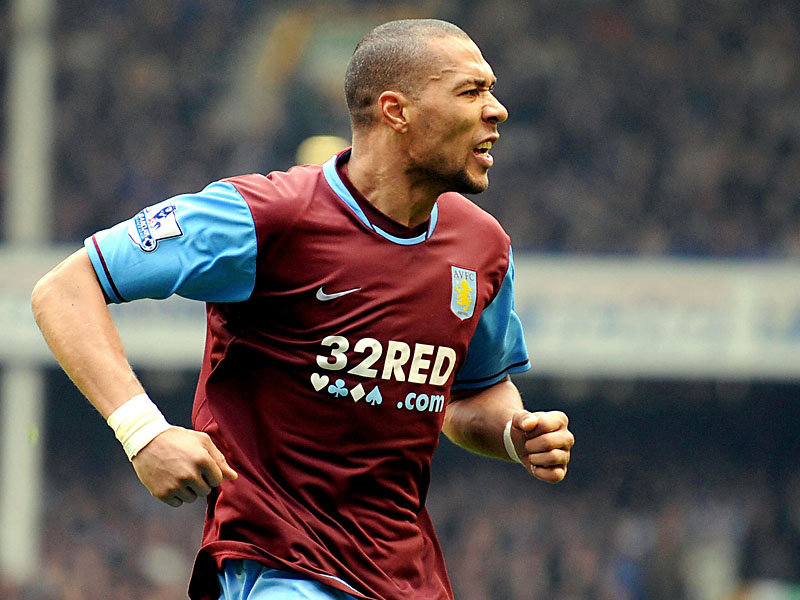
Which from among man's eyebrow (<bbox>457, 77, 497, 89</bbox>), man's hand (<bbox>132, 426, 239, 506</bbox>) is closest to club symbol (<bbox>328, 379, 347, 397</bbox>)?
man's hand (<bbox>132, 426, 239, 506</bbox>)

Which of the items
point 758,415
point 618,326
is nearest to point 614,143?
point 618,326

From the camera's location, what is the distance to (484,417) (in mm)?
3932

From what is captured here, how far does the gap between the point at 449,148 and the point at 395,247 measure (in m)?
0.29

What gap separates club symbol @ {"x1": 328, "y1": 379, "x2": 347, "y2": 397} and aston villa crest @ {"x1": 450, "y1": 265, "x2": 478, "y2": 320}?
38 cm

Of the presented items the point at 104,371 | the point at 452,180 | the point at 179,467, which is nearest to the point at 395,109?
the point at 452,180

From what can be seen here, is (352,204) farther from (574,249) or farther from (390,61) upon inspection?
(574,249)

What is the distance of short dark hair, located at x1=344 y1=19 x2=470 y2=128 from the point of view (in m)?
3.55

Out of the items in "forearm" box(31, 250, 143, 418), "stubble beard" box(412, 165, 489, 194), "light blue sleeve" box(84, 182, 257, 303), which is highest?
"stubble beard" box(412, 165, 489, 194)

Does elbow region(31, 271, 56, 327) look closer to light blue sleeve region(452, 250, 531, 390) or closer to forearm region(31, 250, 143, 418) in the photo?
forearm region(31, 250, 143, 418)

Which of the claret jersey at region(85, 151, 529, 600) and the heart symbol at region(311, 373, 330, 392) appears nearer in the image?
the claret jersey at region(85, 151, 529, 600)

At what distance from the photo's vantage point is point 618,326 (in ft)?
47.5

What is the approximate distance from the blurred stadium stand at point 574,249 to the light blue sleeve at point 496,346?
985 centimetres

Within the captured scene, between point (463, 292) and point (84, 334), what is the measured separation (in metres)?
1.01

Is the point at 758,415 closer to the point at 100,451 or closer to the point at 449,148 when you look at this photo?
the point at 100,451
